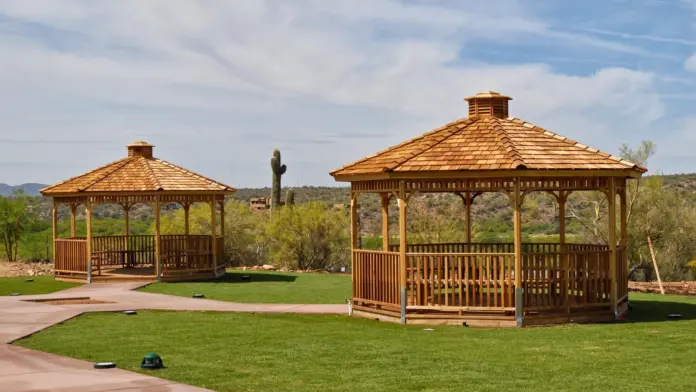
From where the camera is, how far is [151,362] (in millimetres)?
12703

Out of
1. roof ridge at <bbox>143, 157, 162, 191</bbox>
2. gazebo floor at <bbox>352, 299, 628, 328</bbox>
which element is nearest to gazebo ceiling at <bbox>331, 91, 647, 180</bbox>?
gazebo floor at <bbox>352, 299, 628, 328</bbox>

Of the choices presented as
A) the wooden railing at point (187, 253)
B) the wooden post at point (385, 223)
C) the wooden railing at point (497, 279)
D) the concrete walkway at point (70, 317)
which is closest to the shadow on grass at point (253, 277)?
the wooden railing at point (187, 253)

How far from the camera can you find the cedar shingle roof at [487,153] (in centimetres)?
1736

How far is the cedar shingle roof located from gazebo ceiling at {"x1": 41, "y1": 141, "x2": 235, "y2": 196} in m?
9.04

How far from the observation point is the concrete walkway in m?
11.5

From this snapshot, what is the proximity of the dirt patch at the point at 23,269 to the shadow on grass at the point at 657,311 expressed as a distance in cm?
2039

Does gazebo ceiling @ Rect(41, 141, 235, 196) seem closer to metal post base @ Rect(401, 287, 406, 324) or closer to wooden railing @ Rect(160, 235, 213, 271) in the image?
wooden railing @ Rect(160, 235, 213, 271)

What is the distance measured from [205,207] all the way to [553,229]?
35.1m

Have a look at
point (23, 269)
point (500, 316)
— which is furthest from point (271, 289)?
point (23, 269)

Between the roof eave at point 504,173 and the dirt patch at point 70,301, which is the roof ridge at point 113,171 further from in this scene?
the roof eave at point 504,173

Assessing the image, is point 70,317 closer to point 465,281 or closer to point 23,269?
point 465,281

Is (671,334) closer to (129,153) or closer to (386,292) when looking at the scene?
(386,292)

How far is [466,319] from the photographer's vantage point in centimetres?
1744

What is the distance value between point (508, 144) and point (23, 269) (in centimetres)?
2265
